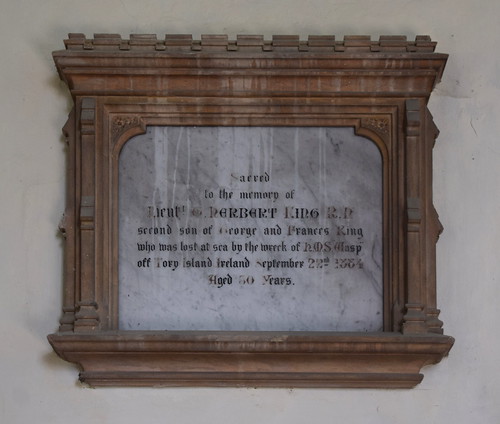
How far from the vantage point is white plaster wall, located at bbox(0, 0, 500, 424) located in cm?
421

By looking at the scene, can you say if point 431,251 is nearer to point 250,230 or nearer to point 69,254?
point 250,230

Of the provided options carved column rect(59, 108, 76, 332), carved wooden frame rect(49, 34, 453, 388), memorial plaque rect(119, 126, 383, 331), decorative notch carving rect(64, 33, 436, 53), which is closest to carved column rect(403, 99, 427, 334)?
carved wooden frame rect(49, 34, 453, 388)

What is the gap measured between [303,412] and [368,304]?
0.56 metres

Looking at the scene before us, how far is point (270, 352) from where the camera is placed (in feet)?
13.4

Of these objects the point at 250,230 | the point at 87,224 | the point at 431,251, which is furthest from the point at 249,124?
the point at 431,251

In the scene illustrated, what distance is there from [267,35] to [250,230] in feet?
3.07

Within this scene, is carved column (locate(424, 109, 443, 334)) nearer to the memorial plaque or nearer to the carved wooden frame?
the carved wooden frame

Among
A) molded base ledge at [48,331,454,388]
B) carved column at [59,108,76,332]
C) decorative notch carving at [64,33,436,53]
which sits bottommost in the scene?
molded base ledge at [48,331,454,388]

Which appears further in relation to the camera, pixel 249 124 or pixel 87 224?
pixel 249 124

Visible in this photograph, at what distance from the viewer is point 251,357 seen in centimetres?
415

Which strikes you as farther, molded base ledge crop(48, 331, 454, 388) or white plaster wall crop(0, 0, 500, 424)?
white plaster wall crop(0, 0, 500, 424)

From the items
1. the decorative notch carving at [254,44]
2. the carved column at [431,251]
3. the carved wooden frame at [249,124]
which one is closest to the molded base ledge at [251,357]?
the carved wooden frame at [249,124]

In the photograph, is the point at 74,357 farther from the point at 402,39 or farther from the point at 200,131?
the point at 402,39

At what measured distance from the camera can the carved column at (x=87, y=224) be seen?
13.6 feet
